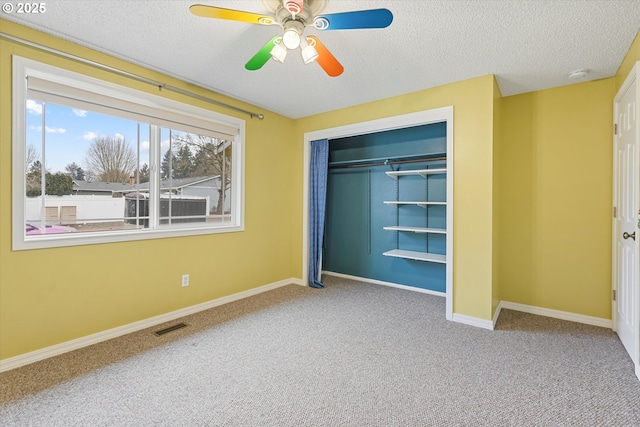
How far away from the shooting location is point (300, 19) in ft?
5.82

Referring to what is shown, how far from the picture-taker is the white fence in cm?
238

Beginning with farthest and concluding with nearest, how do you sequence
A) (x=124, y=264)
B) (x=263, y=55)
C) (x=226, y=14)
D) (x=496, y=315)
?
(x=496, y=315)
(x=124, y=264)
(x=263, y=55)
(x=226, y=14)

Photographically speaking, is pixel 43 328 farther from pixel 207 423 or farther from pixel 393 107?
pixel 393 107

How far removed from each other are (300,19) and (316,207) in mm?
2775

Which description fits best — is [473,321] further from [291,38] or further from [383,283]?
[291,38]

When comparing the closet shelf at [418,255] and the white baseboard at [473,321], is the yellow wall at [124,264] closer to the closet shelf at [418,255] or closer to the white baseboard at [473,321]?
the closet shelf at [418,255]

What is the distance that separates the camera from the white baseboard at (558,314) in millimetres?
2961

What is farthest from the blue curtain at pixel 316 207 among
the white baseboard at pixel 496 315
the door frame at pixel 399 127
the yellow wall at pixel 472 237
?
the white baseboard at pixel 496 315

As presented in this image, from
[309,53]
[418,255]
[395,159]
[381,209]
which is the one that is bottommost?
[418,255]

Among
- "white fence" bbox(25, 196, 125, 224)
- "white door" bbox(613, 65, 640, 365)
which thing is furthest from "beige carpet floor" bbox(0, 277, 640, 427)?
"white fence" bbox(25, 196, 125, 224)

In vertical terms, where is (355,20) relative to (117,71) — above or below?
below

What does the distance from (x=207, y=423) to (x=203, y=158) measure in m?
2.69

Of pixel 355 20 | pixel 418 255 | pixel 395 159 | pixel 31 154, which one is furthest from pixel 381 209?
pixel 31 154

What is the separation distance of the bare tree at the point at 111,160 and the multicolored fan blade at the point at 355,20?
7.21 ft
